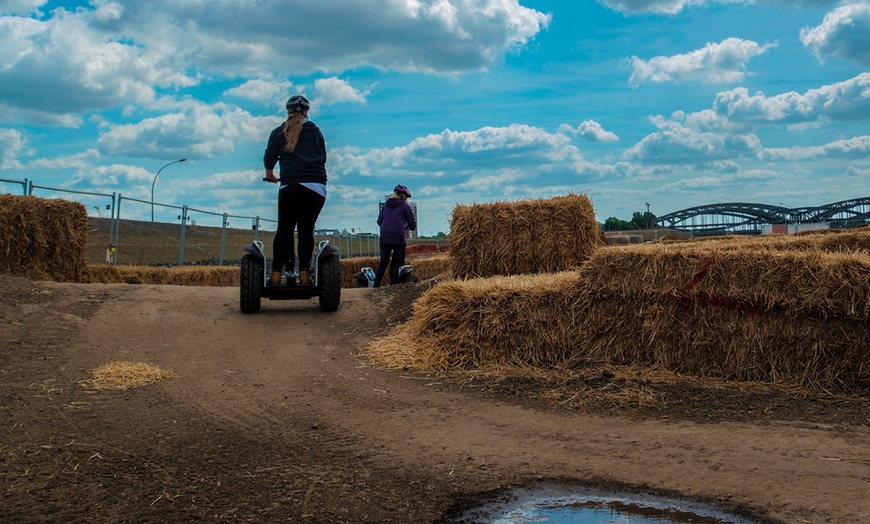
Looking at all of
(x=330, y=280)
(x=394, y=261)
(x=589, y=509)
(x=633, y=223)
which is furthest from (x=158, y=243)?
(x=633, y=223)

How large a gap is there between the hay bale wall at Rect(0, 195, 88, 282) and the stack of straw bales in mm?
8628

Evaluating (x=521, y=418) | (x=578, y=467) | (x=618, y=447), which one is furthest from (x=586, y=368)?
(x=578, y=467)

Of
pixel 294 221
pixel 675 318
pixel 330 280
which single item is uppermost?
pixel 294 221

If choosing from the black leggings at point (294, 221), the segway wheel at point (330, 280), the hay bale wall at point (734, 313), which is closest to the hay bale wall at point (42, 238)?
the black leggings at point (294, 221)

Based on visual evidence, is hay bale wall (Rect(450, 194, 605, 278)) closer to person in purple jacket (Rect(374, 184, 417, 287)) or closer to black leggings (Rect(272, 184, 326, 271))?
person in purple jacket (Rect(374, 184, 417, 287))

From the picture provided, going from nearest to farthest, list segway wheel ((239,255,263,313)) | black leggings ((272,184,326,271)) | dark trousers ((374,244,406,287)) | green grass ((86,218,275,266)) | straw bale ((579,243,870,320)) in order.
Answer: straw bale ((579,243,870,320))
black leggings ((272,184,326,271))
segway wheel ((239,255,263,313))
dark trousers ((374,244,406,287))
green grass ((86,218,275,266))

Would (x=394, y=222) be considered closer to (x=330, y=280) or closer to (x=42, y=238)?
(x=330, y=280)

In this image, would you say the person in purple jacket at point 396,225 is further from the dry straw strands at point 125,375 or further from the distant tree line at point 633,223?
the distant tree line at point 633,223

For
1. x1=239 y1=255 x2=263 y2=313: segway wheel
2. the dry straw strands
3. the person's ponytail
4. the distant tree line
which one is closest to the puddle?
the dry straw strands

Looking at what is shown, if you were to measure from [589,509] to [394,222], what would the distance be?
29.2 feet

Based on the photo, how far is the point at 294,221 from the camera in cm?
870

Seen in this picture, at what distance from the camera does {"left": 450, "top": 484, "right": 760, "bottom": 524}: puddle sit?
3.56 meters

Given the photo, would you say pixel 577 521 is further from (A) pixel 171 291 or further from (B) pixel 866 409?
(A) pixel 171 291

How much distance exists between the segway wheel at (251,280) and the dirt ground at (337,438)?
77 cm
